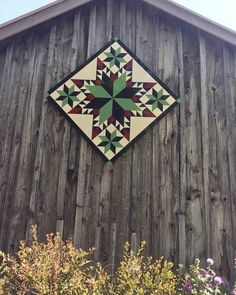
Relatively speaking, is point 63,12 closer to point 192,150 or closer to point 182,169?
point 192,150

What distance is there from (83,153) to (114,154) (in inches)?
18.7

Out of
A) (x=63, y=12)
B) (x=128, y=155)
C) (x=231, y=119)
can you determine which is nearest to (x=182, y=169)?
(x=128, y=155)

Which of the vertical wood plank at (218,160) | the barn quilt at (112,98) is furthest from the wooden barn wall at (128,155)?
the barn quilt at (112,98)

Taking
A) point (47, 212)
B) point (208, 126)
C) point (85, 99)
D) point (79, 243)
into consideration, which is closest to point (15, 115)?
point (85, 99)

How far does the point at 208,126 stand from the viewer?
6.40 meters

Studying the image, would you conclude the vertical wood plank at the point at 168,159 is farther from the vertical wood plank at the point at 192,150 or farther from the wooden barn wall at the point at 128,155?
the vertical wood plank at the point at 192,150

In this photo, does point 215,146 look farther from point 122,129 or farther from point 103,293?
point 103,293

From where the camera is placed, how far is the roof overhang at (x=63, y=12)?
667cm

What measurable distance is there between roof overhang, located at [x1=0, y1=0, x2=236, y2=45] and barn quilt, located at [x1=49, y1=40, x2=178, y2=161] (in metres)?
0.93

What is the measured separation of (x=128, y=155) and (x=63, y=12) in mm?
2676

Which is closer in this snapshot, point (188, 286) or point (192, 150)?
point (188, 286)

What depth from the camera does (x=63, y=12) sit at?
22.7 ft

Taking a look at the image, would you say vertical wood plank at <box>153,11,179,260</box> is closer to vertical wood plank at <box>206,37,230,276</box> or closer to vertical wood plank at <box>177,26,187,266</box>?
vertical wood plank at <box>177,26,187,266</box>

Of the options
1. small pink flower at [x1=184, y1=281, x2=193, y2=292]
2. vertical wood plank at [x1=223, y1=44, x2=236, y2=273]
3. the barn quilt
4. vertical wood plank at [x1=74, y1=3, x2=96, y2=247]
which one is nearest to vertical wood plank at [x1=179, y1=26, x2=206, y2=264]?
the barn quilt
